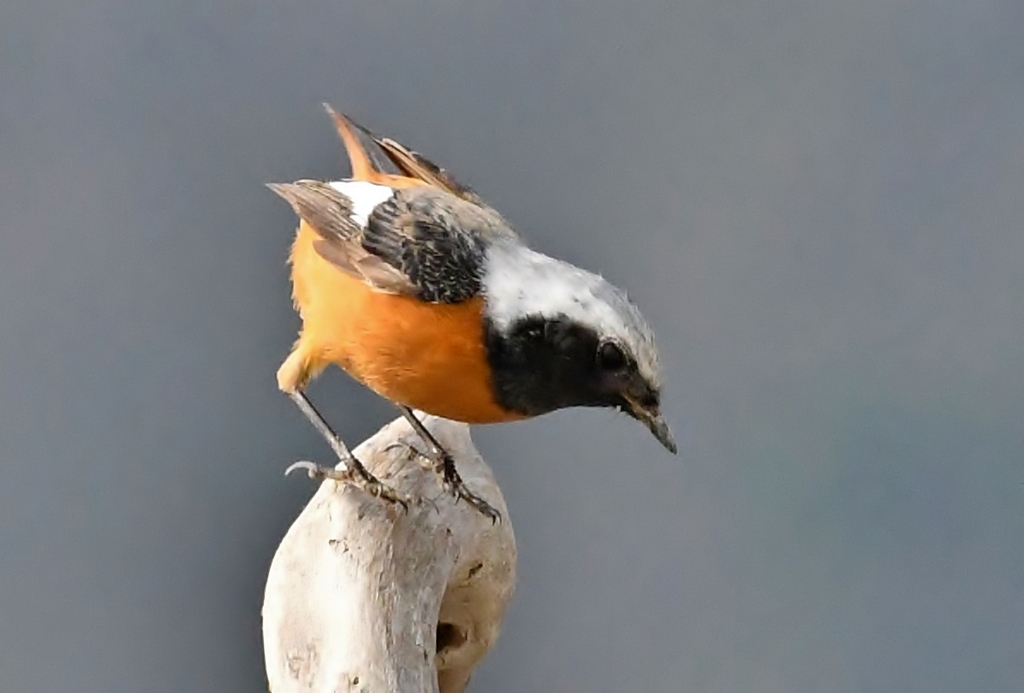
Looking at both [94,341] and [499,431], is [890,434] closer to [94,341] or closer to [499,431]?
[499,431]

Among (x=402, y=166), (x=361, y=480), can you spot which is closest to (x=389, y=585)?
(x=361, y=480)

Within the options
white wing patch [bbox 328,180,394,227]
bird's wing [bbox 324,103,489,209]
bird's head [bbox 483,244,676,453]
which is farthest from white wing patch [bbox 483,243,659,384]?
bird's wing [bbox 324,103,489,209]

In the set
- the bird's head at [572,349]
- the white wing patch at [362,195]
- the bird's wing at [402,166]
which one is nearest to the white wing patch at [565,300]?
the bird's head at [572,349]

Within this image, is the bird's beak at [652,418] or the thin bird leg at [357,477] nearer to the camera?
the bird's beak at [652,418]

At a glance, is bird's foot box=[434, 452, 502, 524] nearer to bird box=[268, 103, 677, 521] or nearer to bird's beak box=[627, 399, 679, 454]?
bird box=[268, 103, 677, 521]

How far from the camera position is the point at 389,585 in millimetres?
1229

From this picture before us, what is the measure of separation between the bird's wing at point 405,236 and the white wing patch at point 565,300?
0.08 ft

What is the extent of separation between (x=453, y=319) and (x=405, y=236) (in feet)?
0.41

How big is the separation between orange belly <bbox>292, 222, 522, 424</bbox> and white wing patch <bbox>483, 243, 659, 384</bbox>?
0.03m

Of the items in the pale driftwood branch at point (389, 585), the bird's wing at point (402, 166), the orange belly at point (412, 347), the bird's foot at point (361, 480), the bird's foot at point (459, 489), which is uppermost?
the bird's wing at point (402, 166)

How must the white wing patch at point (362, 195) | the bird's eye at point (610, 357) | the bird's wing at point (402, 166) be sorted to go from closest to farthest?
the bird's eye at point (610, 357) < the white wing patch at point (362, 195) < the bird's wing at point (402, 166)

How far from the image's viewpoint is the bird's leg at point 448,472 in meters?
1.36

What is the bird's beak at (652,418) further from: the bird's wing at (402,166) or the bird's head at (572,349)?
the bird's wing at (402,166)

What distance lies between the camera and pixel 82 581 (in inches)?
66.6
